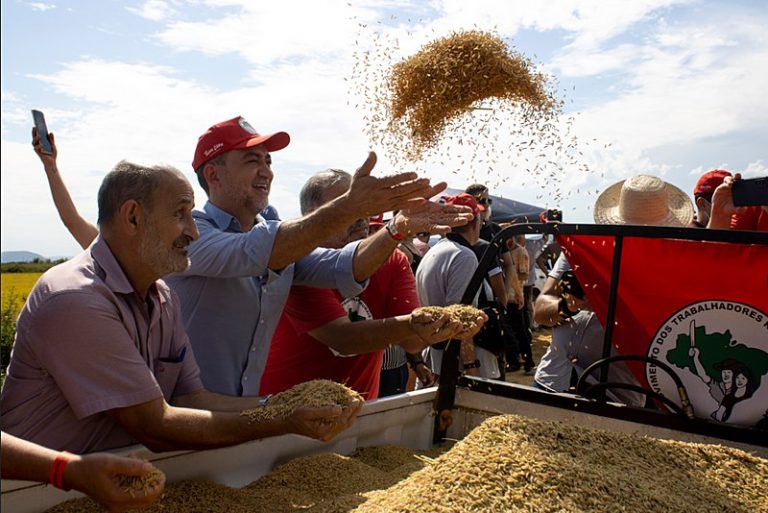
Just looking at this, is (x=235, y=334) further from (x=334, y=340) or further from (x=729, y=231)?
(x=729, y=231)

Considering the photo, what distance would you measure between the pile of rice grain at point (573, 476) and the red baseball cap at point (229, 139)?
4.87 feet

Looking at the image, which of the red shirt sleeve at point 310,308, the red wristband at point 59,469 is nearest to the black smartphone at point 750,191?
the red shirt sleeve at point 310,308

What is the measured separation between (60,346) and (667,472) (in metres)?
1.68

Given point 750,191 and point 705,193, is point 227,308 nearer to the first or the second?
point 750,191

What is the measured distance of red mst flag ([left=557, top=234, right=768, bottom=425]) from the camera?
2.21 meters

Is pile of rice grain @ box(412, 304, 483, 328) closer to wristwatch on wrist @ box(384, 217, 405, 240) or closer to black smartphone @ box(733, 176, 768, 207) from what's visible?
wristwatch on wrist @ box(384, 217, 405, 240)

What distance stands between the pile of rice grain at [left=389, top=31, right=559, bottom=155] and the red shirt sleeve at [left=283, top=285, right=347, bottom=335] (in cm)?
154

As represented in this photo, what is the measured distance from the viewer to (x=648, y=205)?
3.64 meters

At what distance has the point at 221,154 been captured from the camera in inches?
113

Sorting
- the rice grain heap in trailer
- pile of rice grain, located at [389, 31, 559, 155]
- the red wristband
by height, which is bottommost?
the rice grain heap in trailer

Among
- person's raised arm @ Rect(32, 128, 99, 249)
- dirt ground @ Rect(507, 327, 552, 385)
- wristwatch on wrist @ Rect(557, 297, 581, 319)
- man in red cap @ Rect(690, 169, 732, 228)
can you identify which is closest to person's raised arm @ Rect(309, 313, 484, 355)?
wristwatch on wrist @ Rect(557, 297, 581, 319)

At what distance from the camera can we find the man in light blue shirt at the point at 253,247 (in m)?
2.37

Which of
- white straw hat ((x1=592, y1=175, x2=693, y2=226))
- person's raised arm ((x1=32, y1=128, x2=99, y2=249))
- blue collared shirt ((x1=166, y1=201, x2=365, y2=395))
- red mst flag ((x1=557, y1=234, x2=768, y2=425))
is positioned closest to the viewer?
red mst flag ((x1=557, y1=234, x2=768, y2=425))

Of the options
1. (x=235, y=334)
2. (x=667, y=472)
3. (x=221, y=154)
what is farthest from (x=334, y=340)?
(x=667, y=472)
